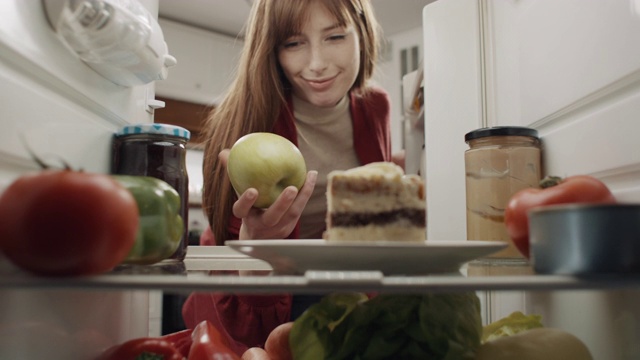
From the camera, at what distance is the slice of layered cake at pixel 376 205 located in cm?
69

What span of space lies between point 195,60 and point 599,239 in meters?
2.26

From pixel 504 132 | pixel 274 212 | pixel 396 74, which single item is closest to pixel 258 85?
pixel 274 212

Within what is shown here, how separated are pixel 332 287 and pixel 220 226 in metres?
0.88

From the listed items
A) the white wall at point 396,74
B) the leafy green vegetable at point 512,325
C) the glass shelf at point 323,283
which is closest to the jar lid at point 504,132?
the leafy green vegetable at point 512,325

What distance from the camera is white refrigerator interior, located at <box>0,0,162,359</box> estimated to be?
58 cm

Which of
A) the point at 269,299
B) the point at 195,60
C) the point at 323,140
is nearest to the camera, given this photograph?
the point at 269,299

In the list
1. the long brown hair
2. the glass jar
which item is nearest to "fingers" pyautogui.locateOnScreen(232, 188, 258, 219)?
the glass jar

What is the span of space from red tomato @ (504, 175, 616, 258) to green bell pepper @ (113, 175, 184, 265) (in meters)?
0.44

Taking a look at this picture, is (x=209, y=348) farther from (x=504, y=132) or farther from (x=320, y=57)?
(x=320, y=57)

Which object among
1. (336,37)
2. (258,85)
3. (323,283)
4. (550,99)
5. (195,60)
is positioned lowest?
(323,283)

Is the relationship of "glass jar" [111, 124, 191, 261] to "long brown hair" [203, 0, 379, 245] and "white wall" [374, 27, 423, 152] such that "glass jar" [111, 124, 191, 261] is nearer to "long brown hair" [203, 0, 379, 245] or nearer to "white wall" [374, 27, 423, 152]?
"long brown hair" [203, 0, 379, 245]

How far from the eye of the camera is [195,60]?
250 cm

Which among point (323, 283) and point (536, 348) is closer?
point (323, 283)

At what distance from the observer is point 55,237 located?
46cm
